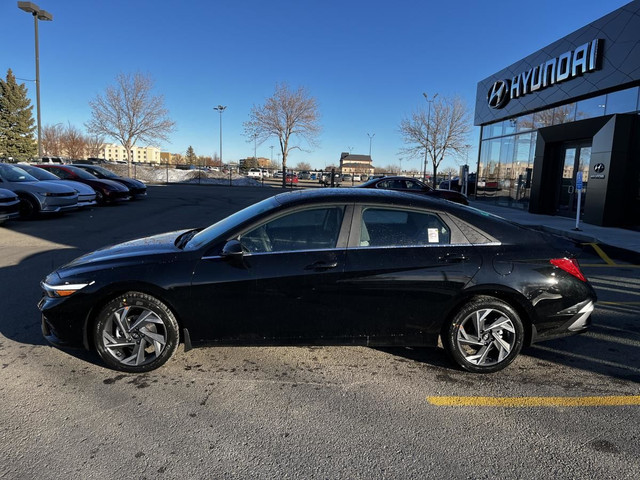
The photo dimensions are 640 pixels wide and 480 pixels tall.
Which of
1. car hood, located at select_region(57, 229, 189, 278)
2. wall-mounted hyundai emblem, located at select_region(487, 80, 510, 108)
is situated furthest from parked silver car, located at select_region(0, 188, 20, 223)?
wall-mounted hyundai emblem, located at select_region(487, 80, 510, 108)

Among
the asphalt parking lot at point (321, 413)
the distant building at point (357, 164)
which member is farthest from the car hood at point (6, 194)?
the distant building at point (357, 164)

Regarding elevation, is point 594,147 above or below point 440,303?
above

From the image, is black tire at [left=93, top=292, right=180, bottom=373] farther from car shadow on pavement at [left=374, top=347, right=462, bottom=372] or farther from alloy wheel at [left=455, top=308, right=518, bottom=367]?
alloy wheel at [left=455, top=308, right=518, bottom=367]

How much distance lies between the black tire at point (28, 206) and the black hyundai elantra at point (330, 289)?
31.2 feet

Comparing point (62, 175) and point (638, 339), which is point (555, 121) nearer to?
point (638, 339)

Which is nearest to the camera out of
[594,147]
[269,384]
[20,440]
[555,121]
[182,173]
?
[20,440]

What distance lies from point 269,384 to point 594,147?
47.6 feet

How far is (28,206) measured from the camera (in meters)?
11.2

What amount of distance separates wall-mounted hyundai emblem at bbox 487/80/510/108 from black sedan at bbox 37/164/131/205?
17678 mm

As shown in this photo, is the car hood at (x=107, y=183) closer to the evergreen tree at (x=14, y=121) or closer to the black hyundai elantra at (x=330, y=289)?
the black hyundai elantra at (x=330, y=289)

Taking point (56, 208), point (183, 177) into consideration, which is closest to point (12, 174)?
point (56, 208)

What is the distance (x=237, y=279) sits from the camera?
327 centimetres

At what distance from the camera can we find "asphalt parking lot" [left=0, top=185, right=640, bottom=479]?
2357 millimetres

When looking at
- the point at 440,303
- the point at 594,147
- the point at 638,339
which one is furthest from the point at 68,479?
the point at 594,147
